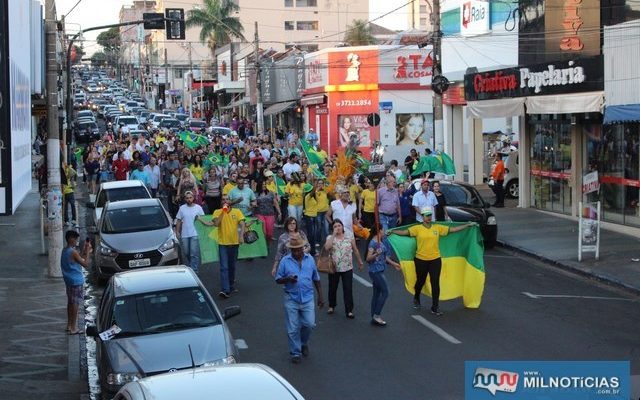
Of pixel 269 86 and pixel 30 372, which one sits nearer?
pixel 30 372

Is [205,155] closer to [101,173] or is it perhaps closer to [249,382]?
[101,173]

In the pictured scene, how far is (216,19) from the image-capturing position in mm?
88938

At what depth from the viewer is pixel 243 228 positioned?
18.1 m

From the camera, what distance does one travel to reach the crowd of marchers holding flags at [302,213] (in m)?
14.3

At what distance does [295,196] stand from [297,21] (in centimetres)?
7967

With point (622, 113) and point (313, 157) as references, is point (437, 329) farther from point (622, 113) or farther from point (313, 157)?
point (313, 157)

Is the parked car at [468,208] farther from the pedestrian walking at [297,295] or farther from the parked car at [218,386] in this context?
the parked car at [218,386]

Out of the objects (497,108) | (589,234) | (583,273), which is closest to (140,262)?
(583,273)

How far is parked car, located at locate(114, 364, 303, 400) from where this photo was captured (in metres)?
7.02

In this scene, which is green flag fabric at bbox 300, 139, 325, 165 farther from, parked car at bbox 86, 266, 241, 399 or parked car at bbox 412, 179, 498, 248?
parked car at bbox 86, 266, 241, 399

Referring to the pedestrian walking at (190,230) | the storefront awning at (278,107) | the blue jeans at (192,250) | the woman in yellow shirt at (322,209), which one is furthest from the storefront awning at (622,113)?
the storefront awning at (278,107)

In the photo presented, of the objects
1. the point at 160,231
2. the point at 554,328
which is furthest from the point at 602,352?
the point at 160,231

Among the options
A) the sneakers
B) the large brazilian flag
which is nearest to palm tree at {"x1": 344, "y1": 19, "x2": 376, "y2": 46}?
the large brazilian flag

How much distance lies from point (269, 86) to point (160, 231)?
4958cm
